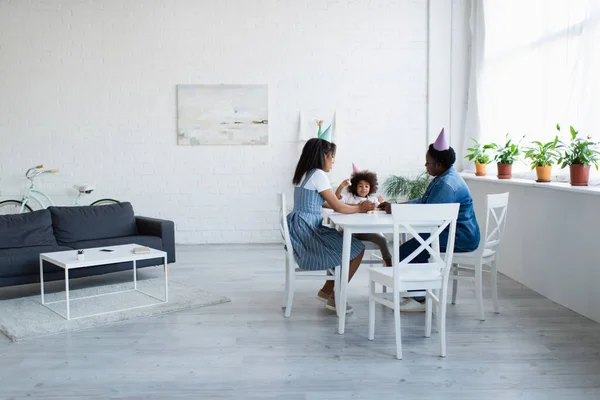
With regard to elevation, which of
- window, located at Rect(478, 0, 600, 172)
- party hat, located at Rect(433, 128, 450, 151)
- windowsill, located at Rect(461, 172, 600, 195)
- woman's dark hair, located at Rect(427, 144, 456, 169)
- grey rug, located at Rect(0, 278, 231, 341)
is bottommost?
grey rug, located at Rect(0, 278, 231, 341)

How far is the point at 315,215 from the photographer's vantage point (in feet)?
13.3

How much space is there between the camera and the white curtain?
4.31 metres

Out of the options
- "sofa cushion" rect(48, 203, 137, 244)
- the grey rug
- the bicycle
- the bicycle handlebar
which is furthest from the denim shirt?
the bicycle handlebar

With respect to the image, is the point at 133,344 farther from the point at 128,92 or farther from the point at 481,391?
the point at 128,92

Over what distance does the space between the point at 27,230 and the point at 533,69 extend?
15.4 ft

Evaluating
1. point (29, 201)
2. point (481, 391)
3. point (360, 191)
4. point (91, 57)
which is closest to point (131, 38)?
point (91, 57)

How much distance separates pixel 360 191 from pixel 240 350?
2.04 meters

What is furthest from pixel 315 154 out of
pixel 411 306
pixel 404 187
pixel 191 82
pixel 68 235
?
pixel 191 82

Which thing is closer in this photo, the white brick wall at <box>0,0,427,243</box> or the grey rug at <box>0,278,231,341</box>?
the grey rug at <box>0,278,231,341</box>

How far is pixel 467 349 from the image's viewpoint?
3301 millimetres

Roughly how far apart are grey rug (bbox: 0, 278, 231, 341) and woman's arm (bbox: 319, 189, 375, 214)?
1140 millimetres

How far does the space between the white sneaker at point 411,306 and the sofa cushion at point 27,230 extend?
9.96 ft

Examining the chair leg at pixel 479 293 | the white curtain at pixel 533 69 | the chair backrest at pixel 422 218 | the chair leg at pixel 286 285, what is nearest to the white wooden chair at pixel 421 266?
the chair backrest at pixel 422 218

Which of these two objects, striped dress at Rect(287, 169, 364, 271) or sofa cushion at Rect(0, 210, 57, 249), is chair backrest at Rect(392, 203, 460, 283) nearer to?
striped dress at Rect(287, 169, 364, 271)
